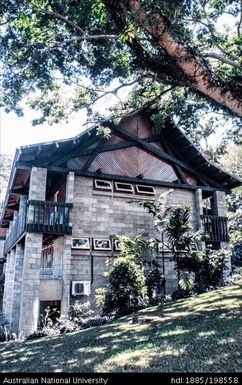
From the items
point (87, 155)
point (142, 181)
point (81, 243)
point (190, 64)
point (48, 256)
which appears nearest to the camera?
point (190, 64)

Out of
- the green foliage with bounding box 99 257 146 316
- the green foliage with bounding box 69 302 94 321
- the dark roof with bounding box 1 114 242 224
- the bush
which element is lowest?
the bush

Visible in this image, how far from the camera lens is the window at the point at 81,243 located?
12453 mm

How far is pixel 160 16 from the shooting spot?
612 centimetres

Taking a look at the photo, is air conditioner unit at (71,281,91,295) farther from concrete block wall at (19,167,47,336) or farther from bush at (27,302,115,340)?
concrete block wall at (19,167,47,336)

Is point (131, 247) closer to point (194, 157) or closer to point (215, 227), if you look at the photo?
point (215, 227)

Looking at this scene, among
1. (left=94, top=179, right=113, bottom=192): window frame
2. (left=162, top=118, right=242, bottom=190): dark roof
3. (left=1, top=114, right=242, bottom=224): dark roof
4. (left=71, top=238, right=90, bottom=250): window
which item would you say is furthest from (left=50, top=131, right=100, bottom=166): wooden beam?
(left=162, top=118, right=242, bottom=190): dark roof

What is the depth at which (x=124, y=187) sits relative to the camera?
14.2m

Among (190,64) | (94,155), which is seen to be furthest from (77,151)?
(190,64)

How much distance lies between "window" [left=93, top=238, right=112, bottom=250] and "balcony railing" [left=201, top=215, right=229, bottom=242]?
5.04 meters

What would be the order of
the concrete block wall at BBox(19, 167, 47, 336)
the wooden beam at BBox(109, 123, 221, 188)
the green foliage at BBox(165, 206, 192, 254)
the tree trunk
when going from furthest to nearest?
the wooden beam at BBox(109, 123, 221, 188), the green foliage at BBox(165, 206, 192, 254), the concrete block wall at BBox(19, 167, 47, 336), the tree trunk

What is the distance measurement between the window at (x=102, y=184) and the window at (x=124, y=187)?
0.32 m

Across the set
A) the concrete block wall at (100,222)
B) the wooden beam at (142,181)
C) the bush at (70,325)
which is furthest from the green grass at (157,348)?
the wooden beam at (142,181)

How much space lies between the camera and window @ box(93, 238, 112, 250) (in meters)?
12.8

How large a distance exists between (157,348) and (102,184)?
29.9 ft
